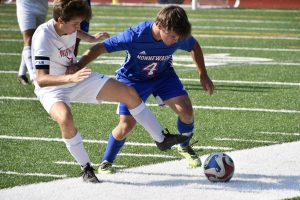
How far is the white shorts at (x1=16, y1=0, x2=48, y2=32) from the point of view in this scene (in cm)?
1296

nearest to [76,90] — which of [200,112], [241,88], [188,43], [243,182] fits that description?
[188,43]

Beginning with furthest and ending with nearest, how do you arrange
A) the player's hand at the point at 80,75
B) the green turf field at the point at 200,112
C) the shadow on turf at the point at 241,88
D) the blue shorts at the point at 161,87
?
the shadow on turf at the point at 241,88 → the green turf field at the point at 200,112 → the blue shorts at the point at 161,87 → the player's hand at the point at 80,75

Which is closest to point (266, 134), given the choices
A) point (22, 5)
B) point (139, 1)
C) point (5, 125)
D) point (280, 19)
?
point (5, 125)

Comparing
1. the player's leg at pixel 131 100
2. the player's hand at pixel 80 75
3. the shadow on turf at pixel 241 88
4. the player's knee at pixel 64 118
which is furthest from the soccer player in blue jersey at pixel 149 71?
the shadow on turf at pixel 241 88

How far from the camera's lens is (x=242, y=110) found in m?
11.2

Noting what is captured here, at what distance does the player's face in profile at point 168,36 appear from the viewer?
7613mm

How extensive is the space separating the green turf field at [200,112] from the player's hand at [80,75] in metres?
1.02

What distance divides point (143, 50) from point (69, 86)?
→ 801 mm

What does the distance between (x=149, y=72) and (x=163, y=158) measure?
837 millimetres

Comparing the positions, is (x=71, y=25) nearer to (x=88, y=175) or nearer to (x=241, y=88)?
(x=88, y=175)

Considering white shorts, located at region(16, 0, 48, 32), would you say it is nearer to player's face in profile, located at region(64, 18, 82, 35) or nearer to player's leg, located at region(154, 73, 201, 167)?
player's leg, located at region(154, 73, 201, 167)

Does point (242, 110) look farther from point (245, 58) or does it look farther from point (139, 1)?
point (139, 1)

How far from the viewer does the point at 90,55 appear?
784 centimetres

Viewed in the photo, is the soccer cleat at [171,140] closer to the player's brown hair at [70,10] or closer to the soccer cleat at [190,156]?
the soccer cleat at [190,156]
